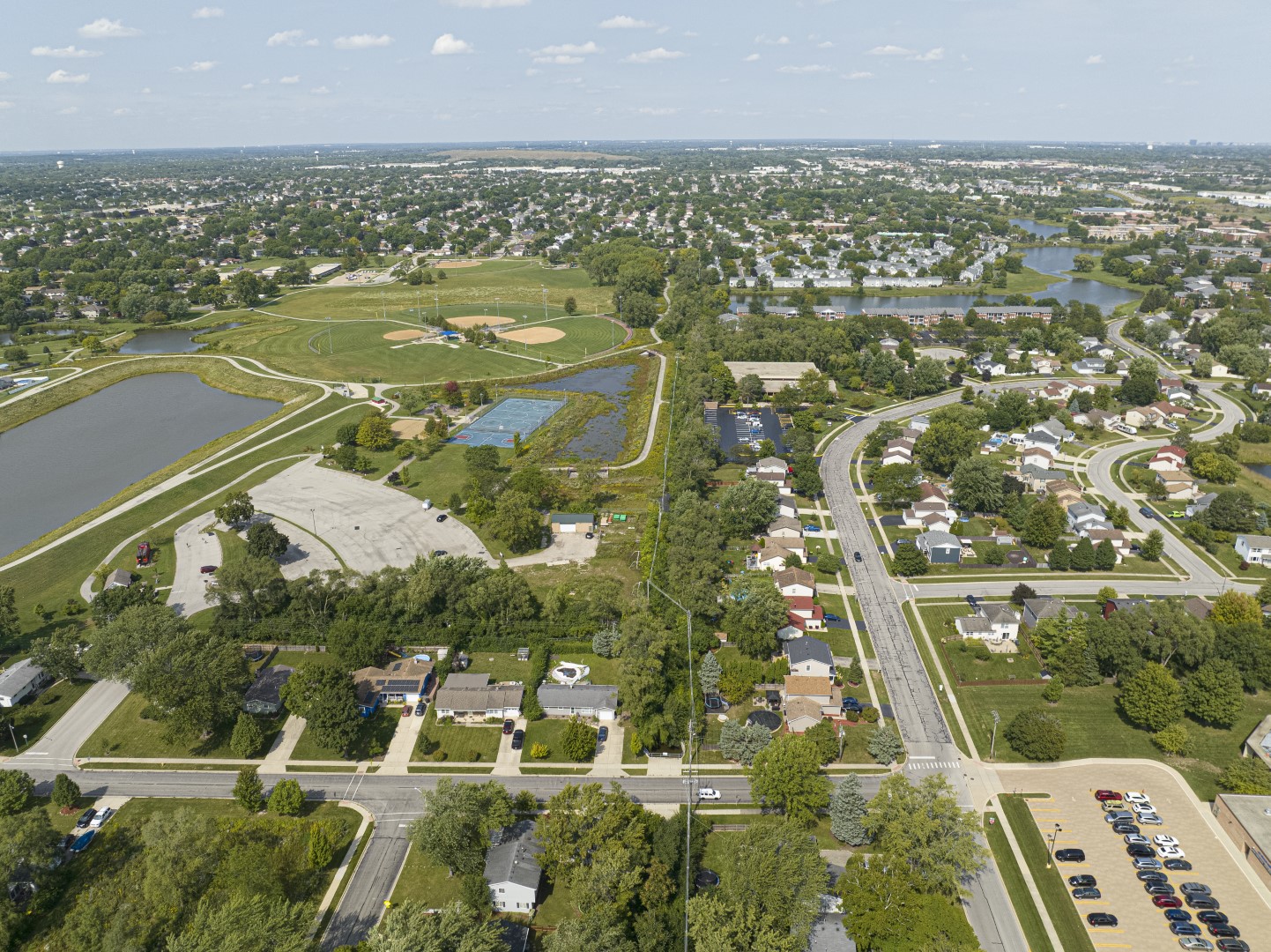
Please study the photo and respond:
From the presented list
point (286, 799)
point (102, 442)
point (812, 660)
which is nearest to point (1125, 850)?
point (812, 660)

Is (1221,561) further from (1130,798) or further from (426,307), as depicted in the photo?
(426,307)

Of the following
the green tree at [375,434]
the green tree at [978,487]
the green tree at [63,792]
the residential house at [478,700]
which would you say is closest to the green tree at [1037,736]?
the residential house at [478,700]

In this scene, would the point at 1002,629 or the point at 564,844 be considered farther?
the point at 1002,629

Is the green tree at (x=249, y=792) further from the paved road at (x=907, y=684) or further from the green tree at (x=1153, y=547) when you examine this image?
the green tree at (x=1153, y=547)

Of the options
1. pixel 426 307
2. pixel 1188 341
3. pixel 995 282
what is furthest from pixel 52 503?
pixel 995 282

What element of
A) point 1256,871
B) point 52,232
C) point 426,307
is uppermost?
point 52,232

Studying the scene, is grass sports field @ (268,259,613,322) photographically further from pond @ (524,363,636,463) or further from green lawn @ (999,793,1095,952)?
green lawn @ (999,793,1095,952)
